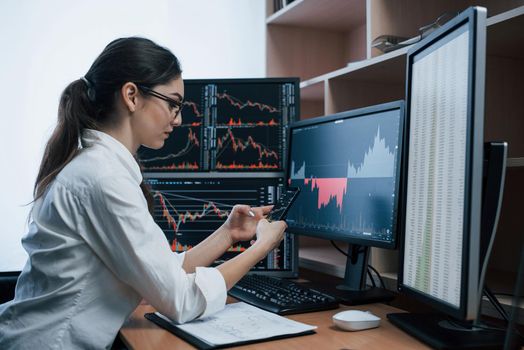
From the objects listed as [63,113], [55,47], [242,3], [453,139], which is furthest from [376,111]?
[55,47]

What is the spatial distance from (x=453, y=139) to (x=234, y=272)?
53 centimetres

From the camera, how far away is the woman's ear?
119 centimetres

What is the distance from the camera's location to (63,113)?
123cm

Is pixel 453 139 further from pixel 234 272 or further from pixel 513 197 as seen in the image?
pixel 513 197

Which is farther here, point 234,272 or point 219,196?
point 219,196

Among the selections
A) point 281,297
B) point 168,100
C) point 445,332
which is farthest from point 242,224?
point 445,332

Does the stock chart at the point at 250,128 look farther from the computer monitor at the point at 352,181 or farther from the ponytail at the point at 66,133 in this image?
the ponytail at the point at 66,133

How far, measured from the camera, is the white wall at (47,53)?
6.73 ft

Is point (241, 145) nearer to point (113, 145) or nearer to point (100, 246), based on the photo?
point (113, 145)

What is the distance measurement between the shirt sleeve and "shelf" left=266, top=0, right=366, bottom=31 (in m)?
1.17

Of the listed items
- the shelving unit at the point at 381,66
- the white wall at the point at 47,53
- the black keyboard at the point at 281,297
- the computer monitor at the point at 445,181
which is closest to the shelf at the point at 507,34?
the shelving unit at the point at 381,66

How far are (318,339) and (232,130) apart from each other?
881mm

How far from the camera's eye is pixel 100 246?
1062 millimetres

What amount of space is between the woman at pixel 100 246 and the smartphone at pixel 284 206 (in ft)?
0.68
